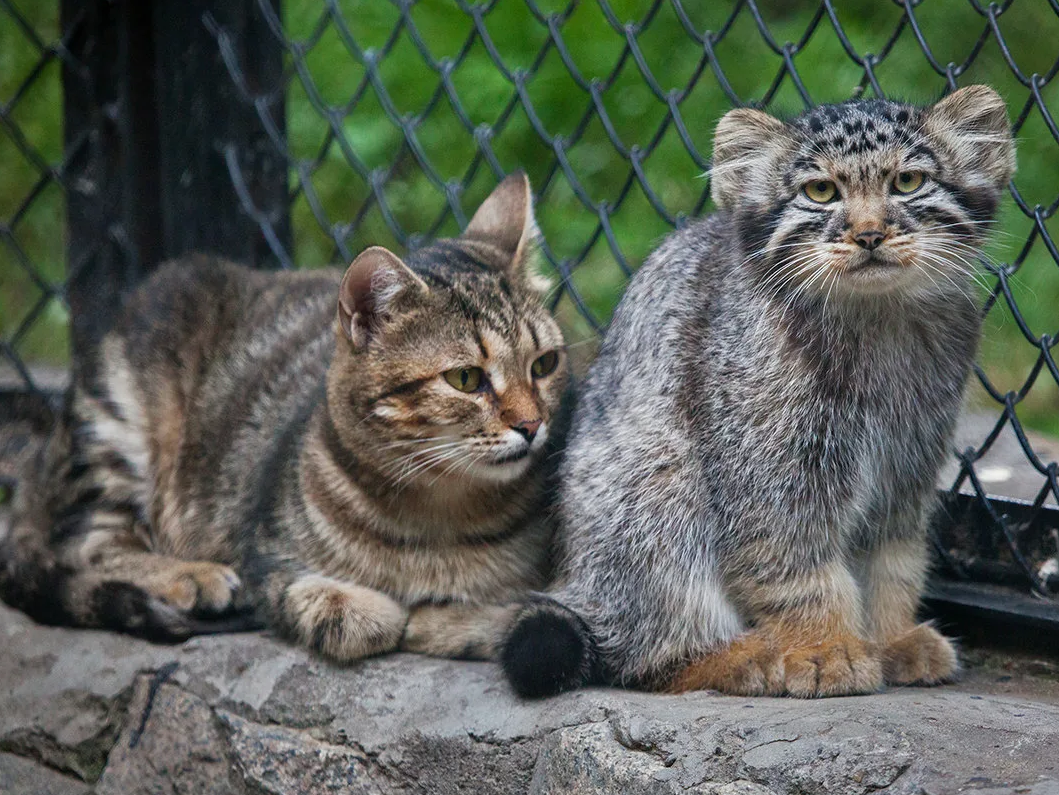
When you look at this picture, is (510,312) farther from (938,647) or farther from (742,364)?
(938,647)

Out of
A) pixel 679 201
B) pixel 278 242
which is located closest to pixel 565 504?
pixel 278 242

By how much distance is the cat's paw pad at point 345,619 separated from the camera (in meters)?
3.41

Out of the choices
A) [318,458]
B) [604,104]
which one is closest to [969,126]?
[318,458]

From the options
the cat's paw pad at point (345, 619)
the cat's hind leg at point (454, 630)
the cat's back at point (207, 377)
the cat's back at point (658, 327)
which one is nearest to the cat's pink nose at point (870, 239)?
the cat's back at point (658, 327)

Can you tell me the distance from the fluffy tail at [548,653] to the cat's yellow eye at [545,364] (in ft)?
2.22

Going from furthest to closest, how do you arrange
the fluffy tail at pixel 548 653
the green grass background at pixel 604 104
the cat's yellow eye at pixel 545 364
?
the green grass background at pixel 604 104 < the cat's yellow eye at pixel 545 364 < the fluffy tail at pixel 548 653

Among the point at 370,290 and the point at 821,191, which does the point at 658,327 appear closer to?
the point at 821,191

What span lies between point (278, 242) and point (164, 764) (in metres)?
2.15

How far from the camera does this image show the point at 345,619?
341cm

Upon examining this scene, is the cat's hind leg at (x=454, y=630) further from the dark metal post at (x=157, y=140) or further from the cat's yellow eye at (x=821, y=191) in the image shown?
the dark metal post at (x=157, y=140)

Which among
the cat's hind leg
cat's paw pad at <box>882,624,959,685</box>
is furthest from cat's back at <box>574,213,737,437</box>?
cat's paw pad at <box>882,624,959,685</box>

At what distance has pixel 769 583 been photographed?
305 cm

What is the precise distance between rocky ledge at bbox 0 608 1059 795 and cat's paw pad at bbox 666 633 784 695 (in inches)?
2.1

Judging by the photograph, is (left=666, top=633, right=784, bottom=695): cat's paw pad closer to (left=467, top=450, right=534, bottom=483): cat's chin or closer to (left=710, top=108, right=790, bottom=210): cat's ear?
(left=467, top=450, right=534, bottom=483): cat's chin
